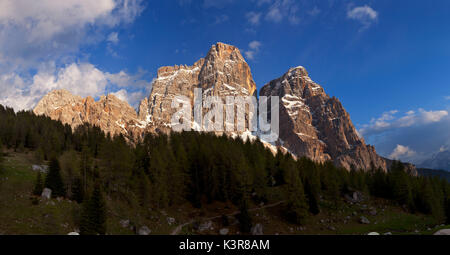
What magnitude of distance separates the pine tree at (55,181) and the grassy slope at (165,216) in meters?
2.76

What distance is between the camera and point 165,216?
182ft

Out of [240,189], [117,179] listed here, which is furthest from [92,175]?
[240,189]

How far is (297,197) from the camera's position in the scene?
5956 cm

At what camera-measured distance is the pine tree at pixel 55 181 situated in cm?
4819

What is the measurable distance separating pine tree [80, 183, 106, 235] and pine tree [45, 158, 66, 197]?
33.9 feet

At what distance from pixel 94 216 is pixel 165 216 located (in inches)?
685

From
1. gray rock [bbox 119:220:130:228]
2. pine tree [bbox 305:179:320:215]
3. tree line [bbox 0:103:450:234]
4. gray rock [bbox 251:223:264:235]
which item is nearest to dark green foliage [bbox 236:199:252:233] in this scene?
tree line [bbox 0:103:450:234]

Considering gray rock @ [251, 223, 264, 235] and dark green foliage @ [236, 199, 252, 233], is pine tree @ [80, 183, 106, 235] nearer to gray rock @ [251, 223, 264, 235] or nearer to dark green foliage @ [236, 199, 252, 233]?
dark green foliage @ [236, 199, 252, 233]

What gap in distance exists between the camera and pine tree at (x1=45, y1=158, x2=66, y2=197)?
48188 mm

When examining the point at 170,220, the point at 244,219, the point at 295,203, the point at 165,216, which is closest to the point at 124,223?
the point at 170,220

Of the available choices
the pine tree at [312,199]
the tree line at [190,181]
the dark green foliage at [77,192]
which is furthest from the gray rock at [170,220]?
the pine tree at [312,199]

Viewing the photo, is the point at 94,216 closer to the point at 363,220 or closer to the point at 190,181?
the point at 190,181

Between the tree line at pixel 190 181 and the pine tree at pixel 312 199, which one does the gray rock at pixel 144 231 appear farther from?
the pine tree at pixel 312 199

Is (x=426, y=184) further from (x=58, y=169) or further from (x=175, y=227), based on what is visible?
(x=58, y=169)
